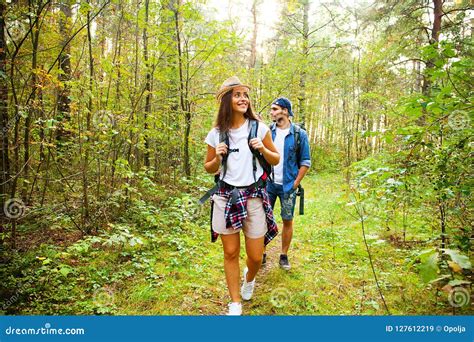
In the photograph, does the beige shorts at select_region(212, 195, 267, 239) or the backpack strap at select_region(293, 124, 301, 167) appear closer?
the beige shorts at select_region(212, 195, 267, 239)

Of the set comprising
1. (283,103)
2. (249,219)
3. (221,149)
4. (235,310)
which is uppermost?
(283,103)

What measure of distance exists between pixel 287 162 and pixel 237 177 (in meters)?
1.32

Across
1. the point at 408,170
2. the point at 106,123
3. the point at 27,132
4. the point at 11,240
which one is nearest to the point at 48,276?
the point at 11,240

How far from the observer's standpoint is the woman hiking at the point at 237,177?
2670 millimetres

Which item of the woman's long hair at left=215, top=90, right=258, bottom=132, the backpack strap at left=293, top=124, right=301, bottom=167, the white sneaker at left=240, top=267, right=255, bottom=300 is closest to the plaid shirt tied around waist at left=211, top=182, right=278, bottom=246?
the woman's long hair at left=215, top=90, right=258, bottom=132

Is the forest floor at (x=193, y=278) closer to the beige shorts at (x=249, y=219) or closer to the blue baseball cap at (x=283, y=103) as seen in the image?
the beige shorts at (x=249, y=219)

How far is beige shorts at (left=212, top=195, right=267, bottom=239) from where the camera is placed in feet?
8.88

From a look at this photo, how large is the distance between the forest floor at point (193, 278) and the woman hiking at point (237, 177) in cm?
74

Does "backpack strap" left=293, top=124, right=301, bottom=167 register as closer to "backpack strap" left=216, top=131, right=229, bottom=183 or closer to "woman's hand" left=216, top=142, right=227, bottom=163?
"backpack strap" left=216, top=131, right=229, bottom=183

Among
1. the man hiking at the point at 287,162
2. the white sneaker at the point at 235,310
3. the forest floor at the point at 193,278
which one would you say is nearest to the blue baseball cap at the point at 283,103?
the man hiking at the point at 287,162

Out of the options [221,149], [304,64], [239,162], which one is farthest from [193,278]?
[304,64]

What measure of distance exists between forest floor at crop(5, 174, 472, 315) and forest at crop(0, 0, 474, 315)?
2 cm

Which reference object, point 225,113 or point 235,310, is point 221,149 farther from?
point 235,310

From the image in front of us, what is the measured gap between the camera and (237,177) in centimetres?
269
